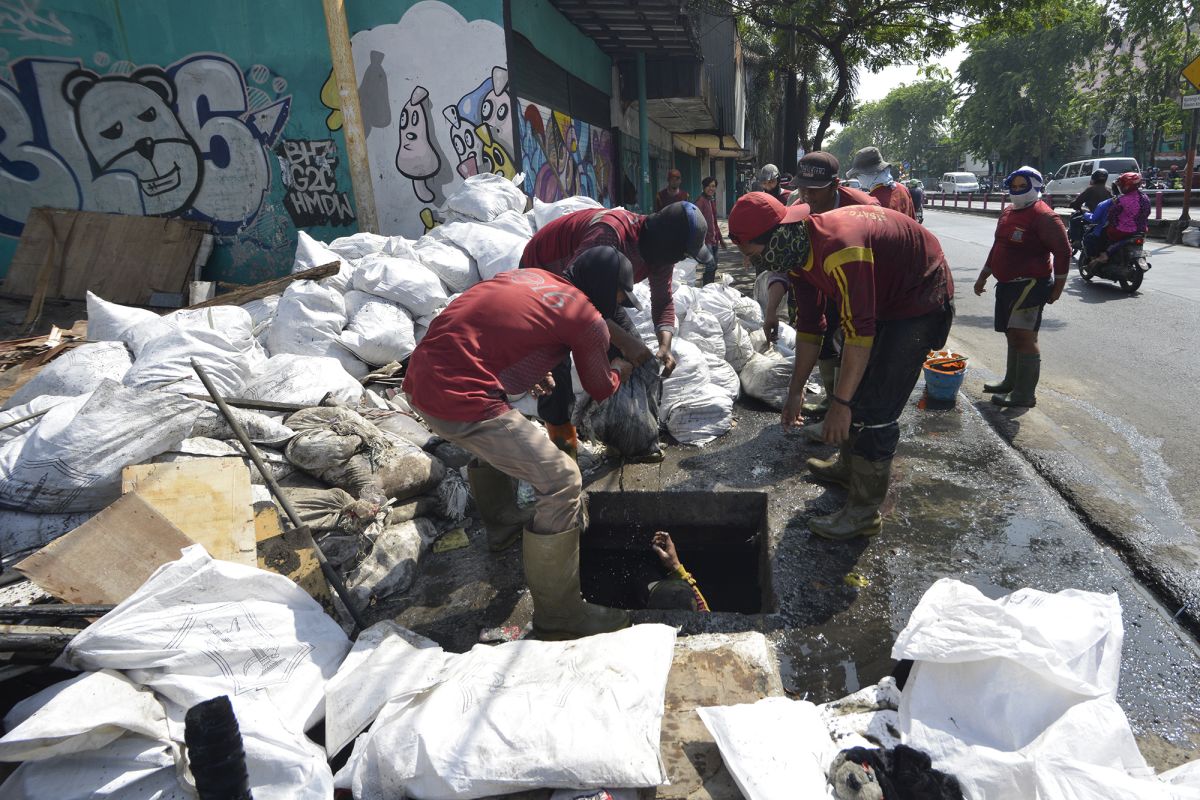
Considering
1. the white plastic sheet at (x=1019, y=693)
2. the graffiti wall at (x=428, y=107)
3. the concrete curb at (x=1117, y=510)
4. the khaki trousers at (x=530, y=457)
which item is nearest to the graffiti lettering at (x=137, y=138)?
the graffiti wall at (x=428, y=107)

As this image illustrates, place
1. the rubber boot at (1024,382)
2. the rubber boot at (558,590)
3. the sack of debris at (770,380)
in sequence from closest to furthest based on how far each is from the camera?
the rubber boot at (558,590)
the rubber boot at (1024,382)
the sack of debris at (770,380)

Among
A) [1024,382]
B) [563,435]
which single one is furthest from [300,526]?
[1024,382]

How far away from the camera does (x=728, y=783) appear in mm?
1582

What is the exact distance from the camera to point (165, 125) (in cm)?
688

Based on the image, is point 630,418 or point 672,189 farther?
point 672,189

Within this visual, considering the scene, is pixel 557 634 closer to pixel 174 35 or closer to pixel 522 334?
pixel 522 334

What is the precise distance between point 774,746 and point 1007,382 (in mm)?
4003

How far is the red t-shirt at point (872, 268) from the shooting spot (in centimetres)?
233

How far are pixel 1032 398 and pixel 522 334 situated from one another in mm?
3937

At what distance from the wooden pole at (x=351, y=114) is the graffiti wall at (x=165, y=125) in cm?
17

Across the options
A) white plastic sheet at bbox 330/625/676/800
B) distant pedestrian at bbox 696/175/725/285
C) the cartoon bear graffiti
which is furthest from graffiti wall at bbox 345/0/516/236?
white plastic sheet at bbox 330/625/676/800

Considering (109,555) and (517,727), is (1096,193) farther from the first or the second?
(109,555)

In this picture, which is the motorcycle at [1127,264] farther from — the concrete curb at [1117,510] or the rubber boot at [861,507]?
the rubber boot at [861,507]

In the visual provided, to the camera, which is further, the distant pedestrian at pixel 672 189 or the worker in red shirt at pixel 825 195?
the distant pedestrian at pixel 672 189
